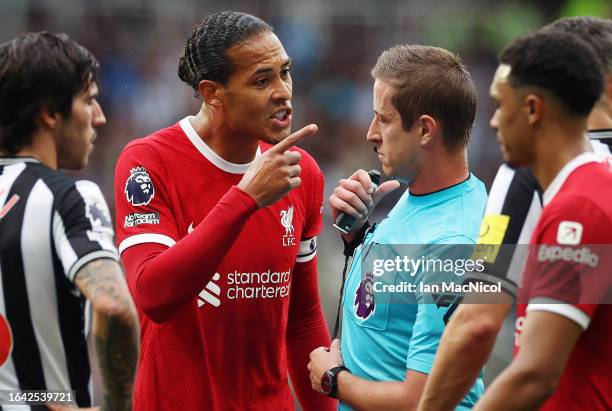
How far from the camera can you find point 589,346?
8.82ft

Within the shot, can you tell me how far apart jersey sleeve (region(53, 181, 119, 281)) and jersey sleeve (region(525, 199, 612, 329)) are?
127 cm

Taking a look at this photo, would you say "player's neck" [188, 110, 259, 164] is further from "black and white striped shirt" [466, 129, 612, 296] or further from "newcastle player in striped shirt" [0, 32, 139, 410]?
"black and white striped shirt" [466, 129, 612, 296]

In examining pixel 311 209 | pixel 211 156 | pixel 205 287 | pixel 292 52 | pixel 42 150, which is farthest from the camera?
pixel 292 52

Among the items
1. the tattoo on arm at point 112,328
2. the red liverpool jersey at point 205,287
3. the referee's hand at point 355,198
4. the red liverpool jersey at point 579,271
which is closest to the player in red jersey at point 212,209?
the red liverpool jersey at point 205,287

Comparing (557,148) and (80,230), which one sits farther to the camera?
(80,230)

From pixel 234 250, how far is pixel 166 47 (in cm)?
772

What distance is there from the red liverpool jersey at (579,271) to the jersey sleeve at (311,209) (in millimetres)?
1553

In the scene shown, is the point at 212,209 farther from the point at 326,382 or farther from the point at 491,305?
the point at 491,305

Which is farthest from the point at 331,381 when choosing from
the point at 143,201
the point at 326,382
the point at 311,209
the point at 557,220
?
the point at 557,220

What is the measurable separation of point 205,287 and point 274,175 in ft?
1.91

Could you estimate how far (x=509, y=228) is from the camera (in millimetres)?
2912

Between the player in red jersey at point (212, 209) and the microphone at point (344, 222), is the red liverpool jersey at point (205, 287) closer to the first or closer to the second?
the player in red jersey at point (212, 209)

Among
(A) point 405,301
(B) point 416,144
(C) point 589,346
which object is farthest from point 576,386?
(B) point 416,144

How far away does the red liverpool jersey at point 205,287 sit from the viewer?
3.79 metres
